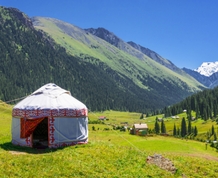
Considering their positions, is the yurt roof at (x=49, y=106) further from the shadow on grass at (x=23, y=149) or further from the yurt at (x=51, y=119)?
the shadow on grass at (x=23, y=149)

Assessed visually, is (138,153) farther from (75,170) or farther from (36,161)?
(36,161)

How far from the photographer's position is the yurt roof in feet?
75.1

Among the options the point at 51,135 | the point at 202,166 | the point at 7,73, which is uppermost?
the point at 7,73

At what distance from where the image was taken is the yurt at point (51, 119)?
22938 millimetres

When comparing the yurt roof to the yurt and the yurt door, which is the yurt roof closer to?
the yurt

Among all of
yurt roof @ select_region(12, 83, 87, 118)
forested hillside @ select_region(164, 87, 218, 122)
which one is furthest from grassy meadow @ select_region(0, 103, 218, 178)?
forested hillside @ select_region(164, 87, 218, 122)

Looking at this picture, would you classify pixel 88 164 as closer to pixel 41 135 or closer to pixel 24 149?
pixel 24 149

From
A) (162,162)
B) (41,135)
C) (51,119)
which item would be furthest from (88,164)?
(41,135)

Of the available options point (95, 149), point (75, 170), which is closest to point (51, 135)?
point (95, 149)

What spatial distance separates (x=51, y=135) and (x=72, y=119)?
7.20 ft

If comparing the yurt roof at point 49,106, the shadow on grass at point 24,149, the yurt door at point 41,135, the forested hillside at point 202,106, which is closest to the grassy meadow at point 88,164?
the shadow on grass at point 24,149

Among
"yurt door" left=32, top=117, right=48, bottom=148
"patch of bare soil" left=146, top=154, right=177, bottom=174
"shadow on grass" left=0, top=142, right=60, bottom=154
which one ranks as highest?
"yurt door" left=32, top=117, right=48, bottom=148

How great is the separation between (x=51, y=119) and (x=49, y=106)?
3.53 ft

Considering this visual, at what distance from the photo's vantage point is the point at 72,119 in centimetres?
2381
